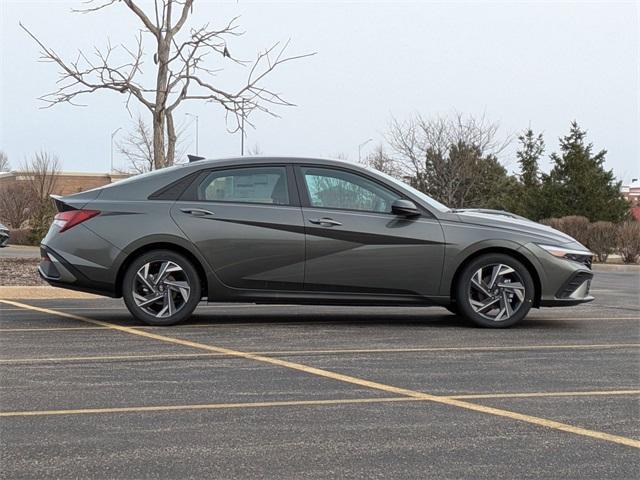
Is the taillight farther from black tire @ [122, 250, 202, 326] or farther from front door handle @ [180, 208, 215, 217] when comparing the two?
front door handle @ [180, 208, 215, 217]

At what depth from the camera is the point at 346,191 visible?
29.6 ft

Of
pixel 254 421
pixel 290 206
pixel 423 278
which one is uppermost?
pixel 290 206

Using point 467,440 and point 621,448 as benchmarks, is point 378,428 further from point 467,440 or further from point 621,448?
point 621,448

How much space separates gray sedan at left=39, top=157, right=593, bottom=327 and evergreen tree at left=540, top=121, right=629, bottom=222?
27.5m

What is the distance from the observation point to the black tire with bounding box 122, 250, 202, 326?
8656mm

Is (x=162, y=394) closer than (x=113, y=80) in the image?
Yes

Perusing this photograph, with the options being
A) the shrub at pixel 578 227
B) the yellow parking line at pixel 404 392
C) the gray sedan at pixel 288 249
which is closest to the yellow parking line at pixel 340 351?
the yellow parking line at pixel 404 392

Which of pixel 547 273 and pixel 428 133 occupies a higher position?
pixel 428 133

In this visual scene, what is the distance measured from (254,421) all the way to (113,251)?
4.12 metres

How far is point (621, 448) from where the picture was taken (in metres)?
4.49

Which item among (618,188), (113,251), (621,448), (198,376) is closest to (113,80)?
(113,251)

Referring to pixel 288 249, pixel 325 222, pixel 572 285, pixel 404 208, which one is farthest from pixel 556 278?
pixel 288 249

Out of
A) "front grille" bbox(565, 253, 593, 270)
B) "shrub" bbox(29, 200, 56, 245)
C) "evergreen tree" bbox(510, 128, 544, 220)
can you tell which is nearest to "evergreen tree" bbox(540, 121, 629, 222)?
"evergreen tree" bbox(510, 128, 544, 220)

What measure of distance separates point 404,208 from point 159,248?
2.39 metres
